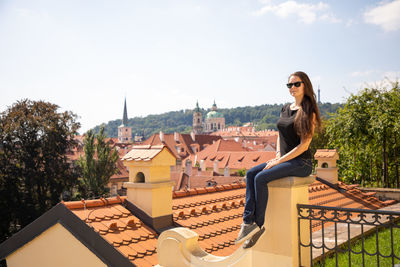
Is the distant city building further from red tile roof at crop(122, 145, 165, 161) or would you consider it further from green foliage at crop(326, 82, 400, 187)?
red tile roof at crop(122, 145, 165, 161)

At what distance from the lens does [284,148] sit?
3678 millimetres

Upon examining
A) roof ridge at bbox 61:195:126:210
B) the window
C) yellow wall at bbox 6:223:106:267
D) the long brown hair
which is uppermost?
the long brown hair

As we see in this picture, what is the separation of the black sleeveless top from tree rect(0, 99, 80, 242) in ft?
81.1

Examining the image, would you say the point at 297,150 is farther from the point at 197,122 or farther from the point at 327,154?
the point at 197,122

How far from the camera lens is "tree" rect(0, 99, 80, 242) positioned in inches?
963

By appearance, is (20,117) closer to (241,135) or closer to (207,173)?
(207,173)

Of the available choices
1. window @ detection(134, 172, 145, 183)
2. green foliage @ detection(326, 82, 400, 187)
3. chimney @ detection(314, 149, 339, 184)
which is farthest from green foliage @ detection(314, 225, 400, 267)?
green foliage @ detection(326, 82, 400, 187)

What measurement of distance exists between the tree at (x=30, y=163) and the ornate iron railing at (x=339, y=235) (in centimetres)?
2335

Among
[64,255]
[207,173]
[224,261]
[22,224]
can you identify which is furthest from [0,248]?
[207,173]

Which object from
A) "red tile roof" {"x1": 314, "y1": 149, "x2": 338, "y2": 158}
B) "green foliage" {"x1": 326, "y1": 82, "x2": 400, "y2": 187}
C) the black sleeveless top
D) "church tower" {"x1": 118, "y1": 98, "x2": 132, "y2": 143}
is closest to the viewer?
the black sleeveless top

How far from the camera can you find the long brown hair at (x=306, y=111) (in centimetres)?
344

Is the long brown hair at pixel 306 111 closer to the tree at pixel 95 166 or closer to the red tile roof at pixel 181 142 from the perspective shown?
the tree at pixel 95 166

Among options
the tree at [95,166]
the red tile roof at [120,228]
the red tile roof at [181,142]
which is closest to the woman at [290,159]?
the red tile roof at [120,228]

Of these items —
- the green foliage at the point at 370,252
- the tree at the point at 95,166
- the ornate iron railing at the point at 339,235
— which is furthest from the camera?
the tree at the point at 95,166
